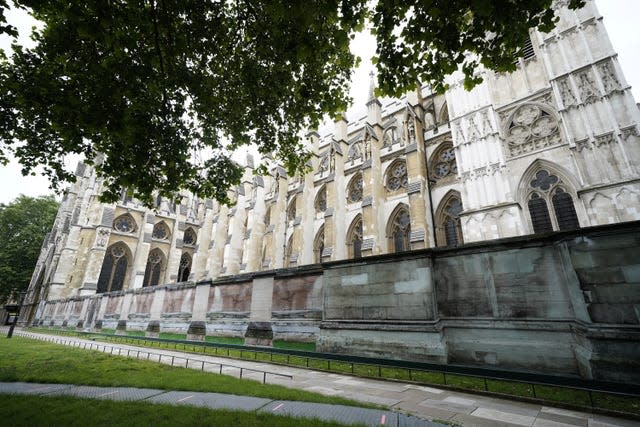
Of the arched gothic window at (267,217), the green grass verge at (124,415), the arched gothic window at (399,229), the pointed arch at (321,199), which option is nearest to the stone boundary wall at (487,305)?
the green grass verge at (124,415)

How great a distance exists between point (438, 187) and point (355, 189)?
676cm

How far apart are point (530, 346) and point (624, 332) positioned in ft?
4.64

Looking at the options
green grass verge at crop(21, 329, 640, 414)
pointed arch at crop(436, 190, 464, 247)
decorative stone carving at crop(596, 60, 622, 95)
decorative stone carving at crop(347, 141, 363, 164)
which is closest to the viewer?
green grass verge at crop(21, 329, 640, 414)

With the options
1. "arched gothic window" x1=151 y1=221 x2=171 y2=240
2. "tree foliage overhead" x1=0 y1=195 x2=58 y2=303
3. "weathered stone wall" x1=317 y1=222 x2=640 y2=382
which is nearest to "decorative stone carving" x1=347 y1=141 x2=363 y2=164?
"weathered stone wall" x1=317 y1=222 x2=640 y2=382

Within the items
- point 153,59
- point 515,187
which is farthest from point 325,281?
point 515,187

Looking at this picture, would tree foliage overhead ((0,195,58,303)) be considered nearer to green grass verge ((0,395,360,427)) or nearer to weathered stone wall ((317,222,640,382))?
green grass verge ((0,395,360,427))

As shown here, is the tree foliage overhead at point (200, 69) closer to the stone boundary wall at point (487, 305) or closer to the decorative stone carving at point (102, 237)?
the stone boundary wall at point (487, 305)

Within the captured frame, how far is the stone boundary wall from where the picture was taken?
15.8 ft

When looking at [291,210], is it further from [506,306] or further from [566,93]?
[506,306]

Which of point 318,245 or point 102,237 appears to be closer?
point 318,245

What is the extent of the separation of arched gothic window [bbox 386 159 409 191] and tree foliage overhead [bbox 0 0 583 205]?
1284 centimetres

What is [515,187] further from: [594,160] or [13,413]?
[13,413]

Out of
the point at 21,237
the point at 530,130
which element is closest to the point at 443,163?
the point at 530,130

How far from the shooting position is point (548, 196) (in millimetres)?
13086
